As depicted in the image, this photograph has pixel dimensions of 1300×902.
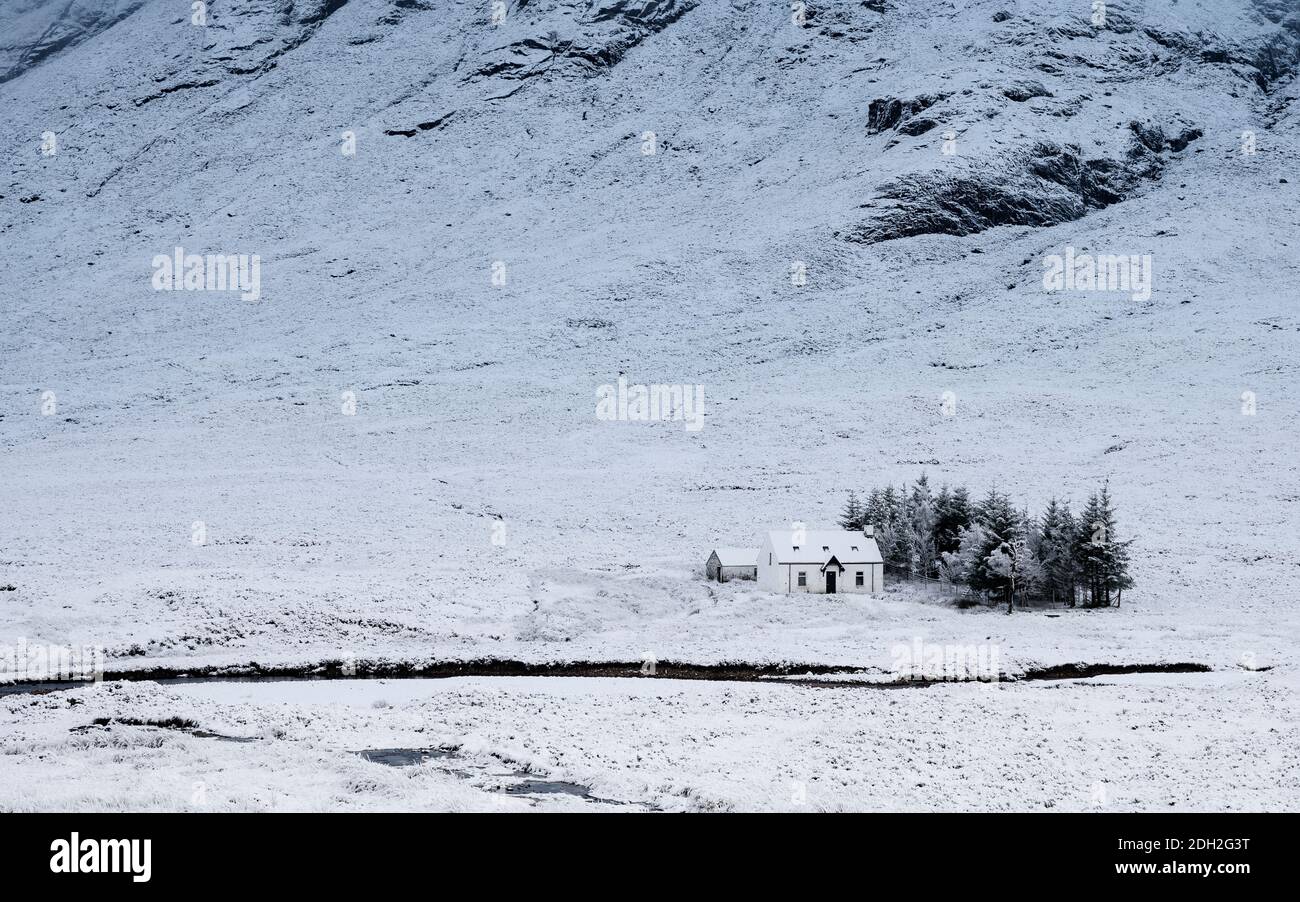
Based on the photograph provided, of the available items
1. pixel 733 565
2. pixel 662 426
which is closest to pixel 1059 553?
pixel 733 565

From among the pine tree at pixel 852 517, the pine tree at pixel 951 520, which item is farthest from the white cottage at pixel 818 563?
the pine tree at pixel 852 517

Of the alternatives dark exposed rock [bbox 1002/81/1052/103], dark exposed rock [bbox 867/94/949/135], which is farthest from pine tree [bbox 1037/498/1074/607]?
dark exposed rock [bbox 1002/81/1052/103]

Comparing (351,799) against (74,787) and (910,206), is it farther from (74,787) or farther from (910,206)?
(910,206)

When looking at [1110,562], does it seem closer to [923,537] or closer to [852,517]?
[923,537]

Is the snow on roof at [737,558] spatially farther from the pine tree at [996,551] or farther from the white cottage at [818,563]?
the pine tree at [996,551]

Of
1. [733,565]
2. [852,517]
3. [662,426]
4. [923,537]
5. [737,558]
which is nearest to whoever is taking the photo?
[733,565]

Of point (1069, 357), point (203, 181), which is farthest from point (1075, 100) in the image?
point (203, 181)
